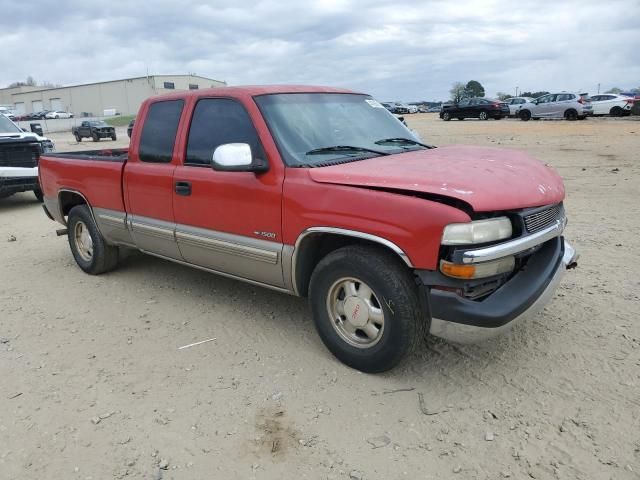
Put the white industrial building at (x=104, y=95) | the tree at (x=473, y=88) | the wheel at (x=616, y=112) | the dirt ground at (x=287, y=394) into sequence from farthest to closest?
the white industrial building at (x=104, y=95)
the tree at (x=473, y=88)
the wheel at (x=616, y=112)
the dirt ground at (x=287, y=394)

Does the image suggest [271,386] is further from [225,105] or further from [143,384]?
[225,105]

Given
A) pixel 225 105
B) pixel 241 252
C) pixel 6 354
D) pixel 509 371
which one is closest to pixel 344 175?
pixel 241 252

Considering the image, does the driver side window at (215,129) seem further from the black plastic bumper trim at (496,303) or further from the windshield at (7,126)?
the windshield at (7,126)

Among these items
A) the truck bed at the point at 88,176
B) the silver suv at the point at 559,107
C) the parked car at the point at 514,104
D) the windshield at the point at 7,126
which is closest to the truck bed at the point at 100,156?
the truck bed at the point at 88,176

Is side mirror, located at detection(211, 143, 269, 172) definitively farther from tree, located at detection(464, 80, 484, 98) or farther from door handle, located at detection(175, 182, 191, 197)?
tree, located at detection(464, 80, 484, 98)

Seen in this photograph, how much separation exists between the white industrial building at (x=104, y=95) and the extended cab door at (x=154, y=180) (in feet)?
283

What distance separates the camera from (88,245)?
5.86 metres

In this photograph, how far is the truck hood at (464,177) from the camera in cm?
296

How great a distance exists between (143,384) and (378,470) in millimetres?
1710

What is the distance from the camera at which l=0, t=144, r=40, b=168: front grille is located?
10.0 meters

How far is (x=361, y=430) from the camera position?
116 inches

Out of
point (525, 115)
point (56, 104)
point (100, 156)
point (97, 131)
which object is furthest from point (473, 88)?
point (100, 156)

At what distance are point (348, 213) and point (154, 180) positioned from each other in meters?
2.11


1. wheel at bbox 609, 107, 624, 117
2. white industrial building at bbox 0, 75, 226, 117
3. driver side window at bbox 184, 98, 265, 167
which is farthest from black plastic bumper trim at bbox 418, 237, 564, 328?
white industrial building at bbox 0, 75, 226, 117
